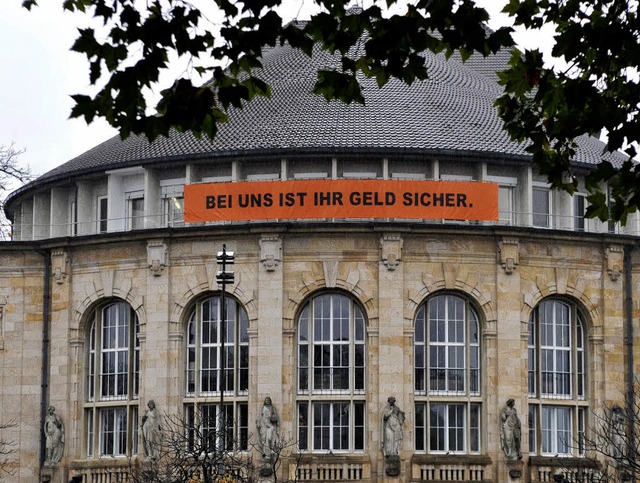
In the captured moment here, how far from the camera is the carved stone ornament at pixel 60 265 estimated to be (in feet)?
191

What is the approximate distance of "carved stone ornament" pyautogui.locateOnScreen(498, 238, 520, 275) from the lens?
183ft

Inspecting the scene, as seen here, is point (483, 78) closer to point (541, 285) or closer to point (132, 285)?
point (541, 285)

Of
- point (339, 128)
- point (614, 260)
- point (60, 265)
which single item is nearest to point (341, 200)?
point (339, 128)

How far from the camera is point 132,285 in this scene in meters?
56.9

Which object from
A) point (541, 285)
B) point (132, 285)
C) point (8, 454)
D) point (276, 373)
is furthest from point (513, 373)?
point (8, 454)

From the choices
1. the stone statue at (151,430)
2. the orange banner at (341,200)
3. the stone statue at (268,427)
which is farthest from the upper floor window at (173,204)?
the stone statue at (268,427)

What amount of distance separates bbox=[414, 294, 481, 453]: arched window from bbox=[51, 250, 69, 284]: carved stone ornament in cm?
1191

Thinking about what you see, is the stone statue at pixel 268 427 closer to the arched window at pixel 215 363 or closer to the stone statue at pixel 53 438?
the arched window at pixel 215 363

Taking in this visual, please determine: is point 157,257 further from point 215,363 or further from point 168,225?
point 215,363

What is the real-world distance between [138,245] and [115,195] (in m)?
2.68

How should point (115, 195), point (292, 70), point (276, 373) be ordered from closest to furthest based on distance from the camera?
point (276, 373)
point (115, 195)
point (292, 70)

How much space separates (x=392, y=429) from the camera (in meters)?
54.2

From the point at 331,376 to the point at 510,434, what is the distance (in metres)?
5.91

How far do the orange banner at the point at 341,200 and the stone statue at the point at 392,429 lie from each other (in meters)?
6.07
